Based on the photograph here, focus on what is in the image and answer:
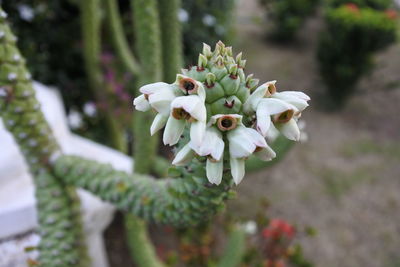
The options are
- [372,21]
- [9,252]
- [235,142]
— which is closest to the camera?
[235,142]

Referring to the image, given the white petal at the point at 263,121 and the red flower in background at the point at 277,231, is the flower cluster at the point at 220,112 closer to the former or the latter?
the white petal at the point at 263,121

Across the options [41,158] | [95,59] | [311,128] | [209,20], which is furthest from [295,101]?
[311,128]

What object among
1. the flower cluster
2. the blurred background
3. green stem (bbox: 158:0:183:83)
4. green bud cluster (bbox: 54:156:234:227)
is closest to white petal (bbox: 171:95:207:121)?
the flower cluster

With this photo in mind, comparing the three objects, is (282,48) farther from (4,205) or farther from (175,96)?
(175,96)

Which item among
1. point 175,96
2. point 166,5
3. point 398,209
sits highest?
point 175,96

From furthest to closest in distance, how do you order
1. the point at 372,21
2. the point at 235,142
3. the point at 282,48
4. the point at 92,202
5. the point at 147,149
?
the point at 282,48 < the point at 372,21 < the point at 147,149 < the point at 92,202 < the point at 235,142

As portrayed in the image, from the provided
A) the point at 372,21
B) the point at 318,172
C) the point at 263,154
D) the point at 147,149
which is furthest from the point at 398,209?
the point at 263,154

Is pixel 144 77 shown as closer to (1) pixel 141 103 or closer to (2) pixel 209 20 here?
(1) pixel 141 103
